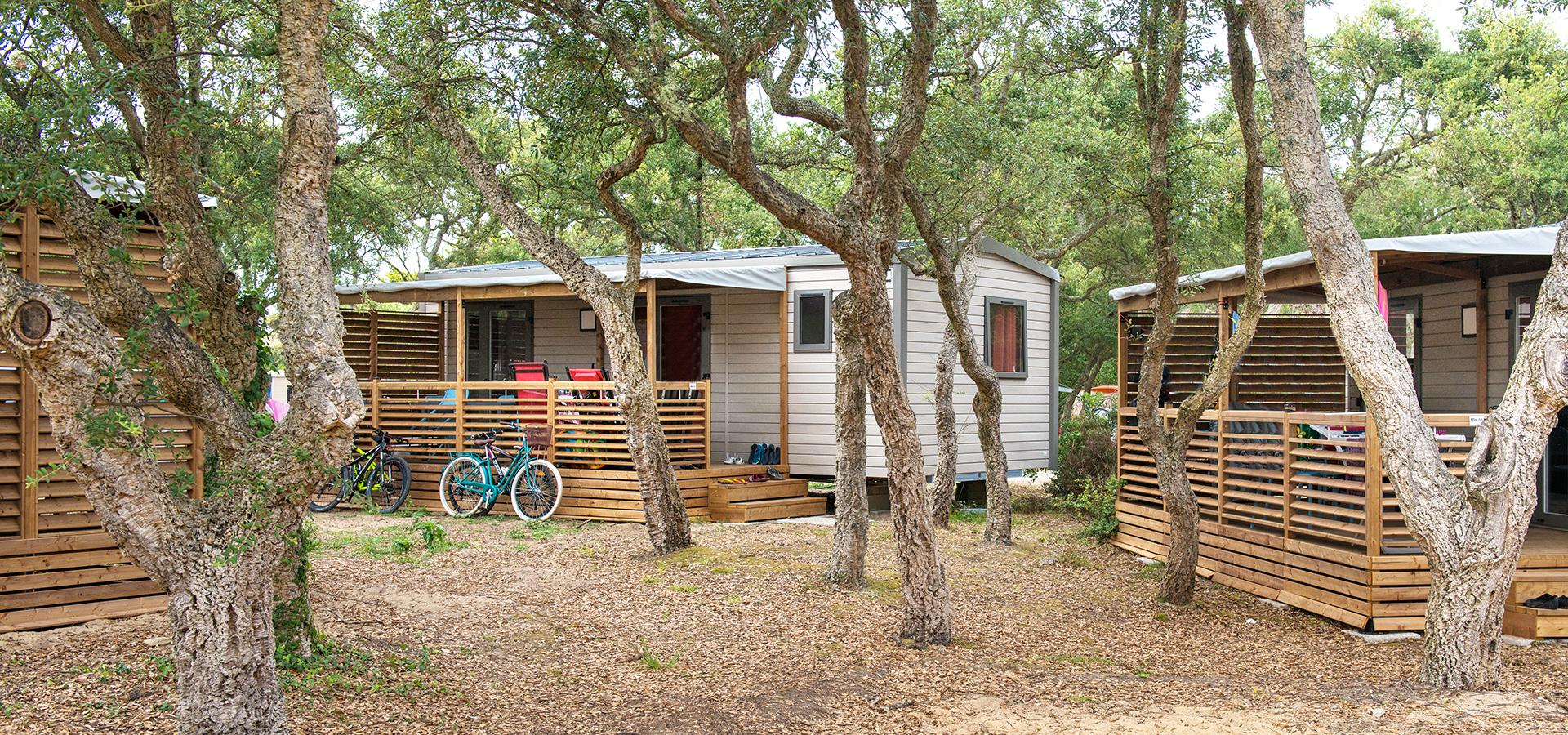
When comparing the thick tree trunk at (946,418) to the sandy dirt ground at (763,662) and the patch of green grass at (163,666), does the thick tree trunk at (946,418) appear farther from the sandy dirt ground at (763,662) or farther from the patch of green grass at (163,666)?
the patch of green grass at (163,666)

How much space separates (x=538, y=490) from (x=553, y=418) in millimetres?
801

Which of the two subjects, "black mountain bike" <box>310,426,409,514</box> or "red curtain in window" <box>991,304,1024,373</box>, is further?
"red curtain in window" <box>991,304,1024,373</box>

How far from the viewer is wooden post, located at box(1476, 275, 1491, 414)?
10062mm

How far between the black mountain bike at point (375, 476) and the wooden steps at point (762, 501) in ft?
11.2

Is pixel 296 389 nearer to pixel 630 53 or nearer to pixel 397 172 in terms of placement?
pixel 630 53

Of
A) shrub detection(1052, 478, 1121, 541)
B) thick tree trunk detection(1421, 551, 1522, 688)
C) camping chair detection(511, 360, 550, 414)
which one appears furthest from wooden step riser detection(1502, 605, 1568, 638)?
camping chair detection(511, 360, 550, 414)

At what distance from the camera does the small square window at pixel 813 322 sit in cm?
1317

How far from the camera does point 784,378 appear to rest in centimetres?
1332

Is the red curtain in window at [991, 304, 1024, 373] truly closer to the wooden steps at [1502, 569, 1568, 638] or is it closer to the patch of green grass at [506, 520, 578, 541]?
the patch of green grass at [506, 520, 578, 541]

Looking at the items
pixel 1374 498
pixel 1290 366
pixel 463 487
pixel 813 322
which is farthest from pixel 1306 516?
pixel 463 487

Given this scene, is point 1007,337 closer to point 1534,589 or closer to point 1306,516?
point 1306,516

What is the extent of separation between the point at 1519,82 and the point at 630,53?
47.3 feet

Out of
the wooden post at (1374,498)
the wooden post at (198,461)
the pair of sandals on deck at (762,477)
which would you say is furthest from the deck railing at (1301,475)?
the wooden post at (198,461)

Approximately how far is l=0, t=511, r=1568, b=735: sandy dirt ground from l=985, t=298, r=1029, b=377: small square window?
438 centimetres
